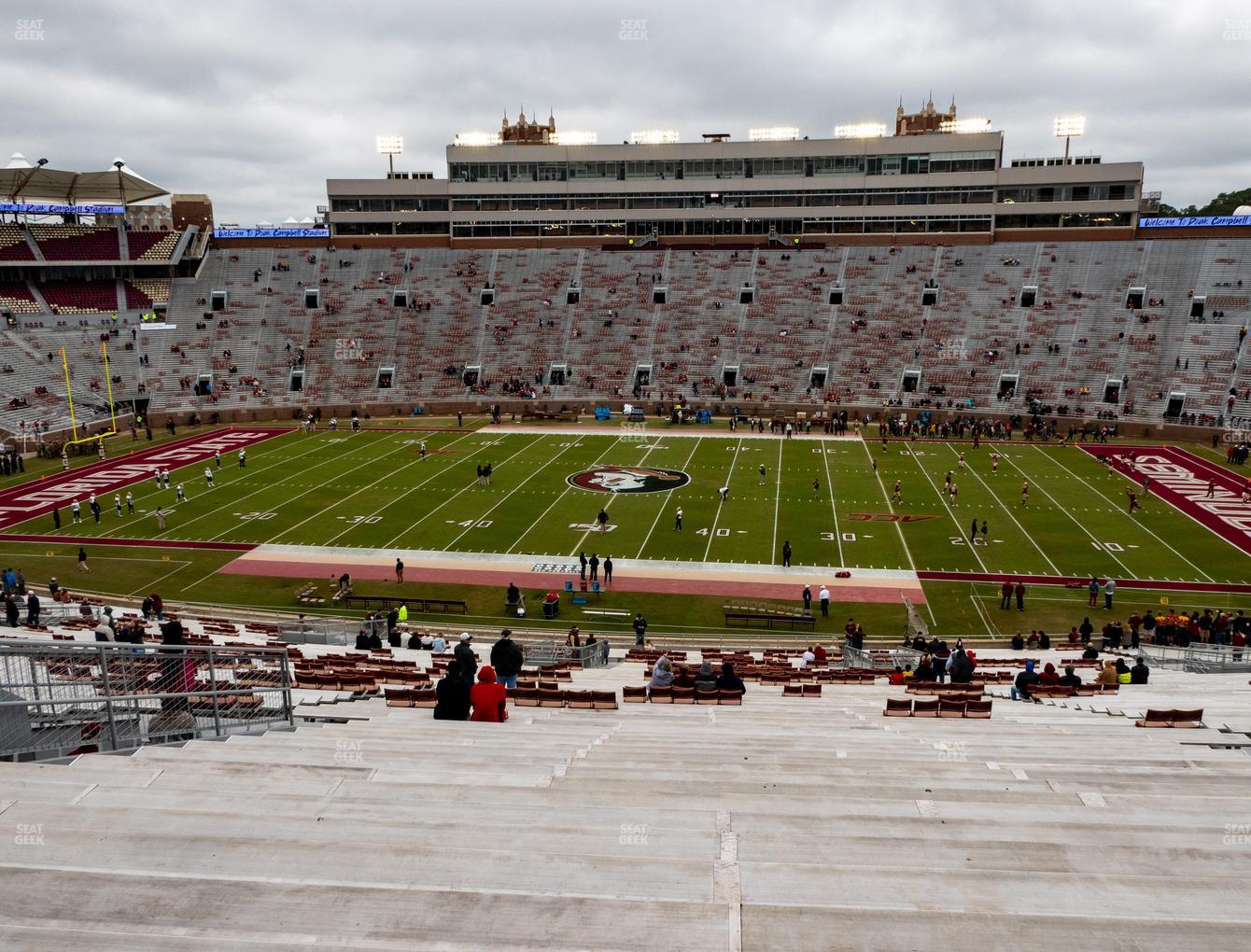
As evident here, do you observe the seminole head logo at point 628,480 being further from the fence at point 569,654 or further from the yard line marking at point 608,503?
the fence at point 569,654

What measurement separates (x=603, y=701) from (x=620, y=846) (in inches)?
297

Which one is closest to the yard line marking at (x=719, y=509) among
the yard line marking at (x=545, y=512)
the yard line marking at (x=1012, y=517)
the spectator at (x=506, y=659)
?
the yard line marking at (x=545, y=512)

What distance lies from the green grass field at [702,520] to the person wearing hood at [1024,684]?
8.96 m

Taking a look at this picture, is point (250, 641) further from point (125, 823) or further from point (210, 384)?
point (210, 384)

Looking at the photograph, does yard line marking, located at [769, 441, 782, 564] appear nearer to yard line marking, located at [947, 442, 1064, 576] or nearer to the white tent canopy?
yard line marking, located at [947, 442, 1064, 576]

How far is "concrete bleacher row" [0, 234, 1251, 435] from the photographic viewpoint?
58.9 metres

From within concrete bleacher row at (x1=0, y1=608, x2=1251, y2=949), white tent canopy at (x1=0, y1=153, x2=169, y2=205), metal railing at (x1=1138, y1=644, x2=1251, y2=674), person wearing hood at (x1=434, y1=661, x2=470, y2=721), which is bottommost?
metal railing at (x1=1138, y1=644, x2=1251, y2=674)

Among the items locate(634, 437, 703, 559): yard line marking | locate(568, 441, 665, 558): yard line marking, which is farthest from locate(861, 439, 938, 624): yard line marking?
locate(568, 441, 665, 558): yard line marking

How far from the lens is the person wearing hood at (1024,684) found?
15.5 meters

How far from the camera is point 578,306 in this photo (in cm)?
7075

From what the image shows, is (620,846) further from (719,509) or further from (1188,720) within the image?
(719,509)

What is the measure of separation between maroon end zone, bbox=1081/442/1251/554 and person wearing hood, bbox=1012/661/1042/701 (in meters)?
20.6

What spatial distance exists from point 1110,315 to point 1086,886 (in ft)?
217

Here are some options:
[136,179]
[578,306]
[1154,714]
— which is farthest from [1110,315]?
[136,179]
